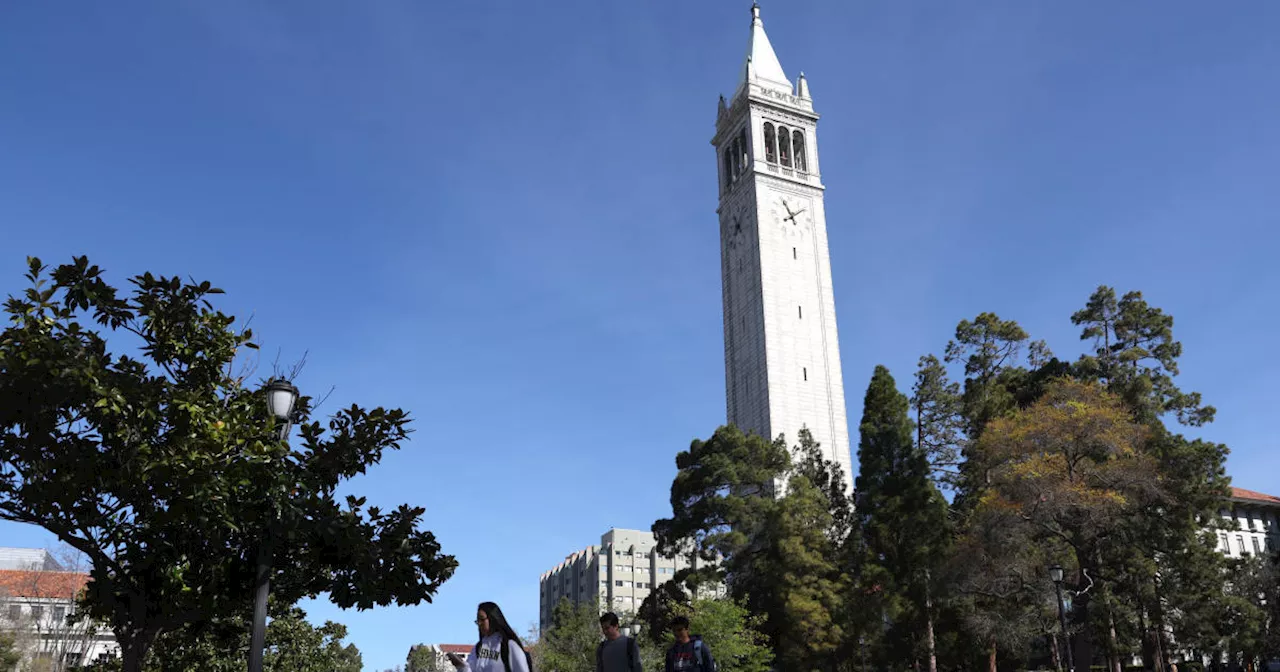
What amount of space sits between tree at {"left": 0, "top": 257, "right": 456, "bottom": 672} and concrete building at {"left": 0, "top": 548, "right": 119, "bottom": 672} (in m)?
40.9

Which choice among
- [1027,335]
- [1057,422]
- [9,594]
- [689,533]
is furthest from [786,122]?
[9,594]

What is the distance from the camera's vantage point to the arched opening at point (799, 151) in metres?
70.1

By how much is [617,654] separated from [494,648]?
1599 millimetres

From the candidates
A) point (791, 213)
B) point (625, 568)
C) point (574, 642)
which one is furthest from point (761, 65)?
point (625, 568)

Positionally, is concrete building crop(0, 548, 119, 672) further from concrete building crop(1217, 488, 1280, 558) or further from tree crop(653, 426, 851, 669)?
concrete building crop(1217, 488, 1280, 558)

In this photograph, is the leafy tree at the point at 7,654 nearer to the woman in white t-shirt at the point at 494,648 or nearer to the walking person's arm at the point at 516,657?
the woman in white t-shirt at the point at 494,648

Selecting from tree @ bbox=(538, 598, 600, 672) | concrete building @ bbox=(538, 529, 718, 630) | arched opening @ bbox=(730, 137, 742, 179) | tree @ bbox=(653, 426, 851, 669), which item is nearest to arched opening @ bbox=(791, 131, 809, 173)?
arched opening @ bbox=(730, 137, 742, 179)

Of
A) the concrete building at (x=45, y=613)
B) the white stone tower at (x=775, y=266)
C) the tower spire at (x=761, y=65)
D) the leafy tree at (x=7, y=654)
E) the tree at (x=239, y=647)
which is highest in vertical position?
the tower spire at (x=761, y=65)

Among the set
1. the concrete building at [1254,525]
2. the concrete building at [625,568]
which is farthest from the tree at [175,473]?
the concrete building at [625,568]

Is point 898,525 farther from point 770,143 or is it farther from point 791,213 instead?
point 770,143

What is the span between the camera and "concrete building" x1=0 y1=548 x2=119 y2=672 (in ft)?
161

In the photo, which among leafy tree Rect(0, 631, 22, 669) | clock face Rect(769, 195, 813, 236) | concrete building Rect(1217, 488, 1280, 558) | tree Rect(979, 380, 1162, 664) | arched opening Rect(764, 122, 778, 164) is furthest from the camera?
arched opening Rect(764, 122, 778, 164)

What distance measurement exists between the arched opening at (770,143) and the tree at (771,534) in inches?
1151

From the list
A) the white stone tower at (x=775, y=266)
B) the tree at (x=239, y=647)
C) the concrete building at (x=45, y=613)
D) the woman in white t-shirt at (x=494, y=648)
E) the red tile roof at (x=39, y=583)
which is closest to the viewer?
the woman in white t-shirt at (x=494, y=648)
